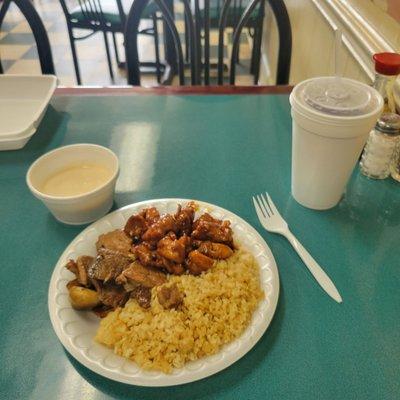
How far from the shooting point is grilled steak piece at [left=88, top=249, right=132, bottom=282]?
2.17ft

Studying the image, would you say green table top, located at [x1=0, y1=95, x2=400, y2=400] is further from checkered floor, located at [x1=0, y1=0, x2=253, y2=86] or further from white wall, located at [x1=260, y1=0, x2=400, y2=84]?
checkered floor, located at [x1=0, y1=0, x2=253, y2=86]

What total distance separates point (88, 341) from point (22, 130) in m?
0.66

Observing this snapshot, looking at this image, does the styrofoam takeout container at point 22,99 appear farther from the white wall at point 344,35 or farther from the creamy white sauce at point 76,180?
the white wall at point 344,35

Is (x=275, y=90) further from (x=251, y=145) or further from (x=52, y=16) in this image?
(x=52, y=16)

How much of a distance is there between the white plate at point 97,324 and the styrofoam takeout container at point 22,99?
1.71ft

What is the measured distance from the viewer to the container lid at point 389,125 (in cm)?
84

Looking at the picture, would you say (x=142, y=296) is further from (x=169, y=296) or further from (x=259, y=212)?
(x=259, y=212)

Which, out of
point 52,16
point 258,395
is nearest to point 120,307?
point 258,395

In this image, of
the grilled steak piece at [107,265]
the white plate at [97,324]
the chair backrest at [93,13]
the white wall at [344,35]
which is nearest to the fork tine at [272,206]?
the white plate at [97,324]

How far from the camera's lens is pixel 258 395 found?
568 millimetres

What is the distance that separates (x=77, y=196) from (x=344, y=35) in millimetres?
1192

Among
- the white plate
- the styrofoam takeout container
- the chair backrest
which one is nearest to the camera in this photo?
the white plate

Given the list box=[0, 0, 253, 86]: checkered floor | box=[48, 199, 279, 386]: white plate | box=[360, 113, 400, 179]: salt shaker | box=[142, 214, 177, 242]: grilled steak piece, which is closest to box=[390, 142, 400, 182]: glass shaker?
box=[360, 113, 400, 179]: salt shaker

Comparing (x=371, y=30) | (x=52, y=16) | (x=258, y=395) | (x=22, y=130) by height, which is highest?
(x=371, y=30)
